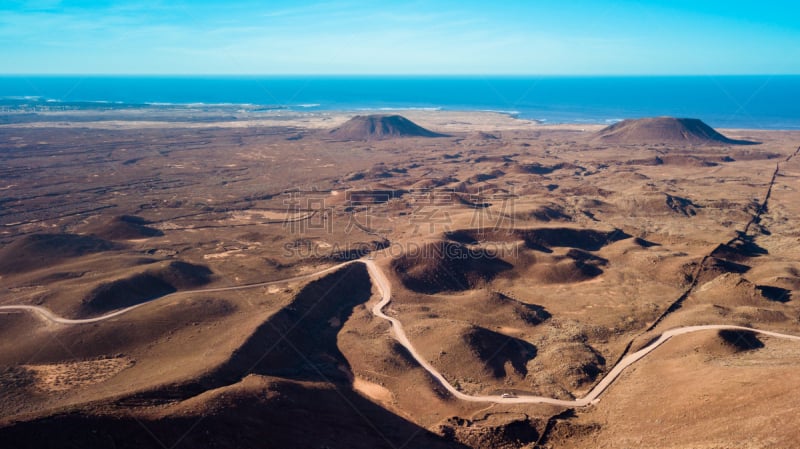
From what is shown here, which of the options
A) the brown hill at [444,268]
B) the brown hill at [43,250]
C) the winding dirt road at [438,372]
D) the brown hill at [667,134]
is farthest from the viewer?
the brown hill at [667,134]

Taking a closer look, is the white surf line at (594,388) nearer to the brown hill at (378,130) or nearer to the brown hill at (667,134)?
the brown hill at (378,130)

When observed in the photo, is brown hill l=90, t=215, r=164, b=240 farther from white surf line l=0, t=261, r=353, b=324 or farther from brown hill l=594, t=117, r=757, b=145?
brown hill l=594, t=117, r=757, b=145

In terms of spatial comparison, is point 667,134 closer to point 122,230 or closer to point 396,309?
point 396,309

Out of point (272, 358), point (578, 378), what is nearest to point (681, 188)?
point (578, 378)

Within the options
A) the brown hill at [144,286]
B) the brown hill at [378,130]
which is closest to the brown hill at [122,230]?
the brown hill at [144,286]

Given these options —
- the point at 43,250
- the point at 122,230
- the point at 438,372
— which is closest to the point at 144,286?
Answer: the point at 43,250
